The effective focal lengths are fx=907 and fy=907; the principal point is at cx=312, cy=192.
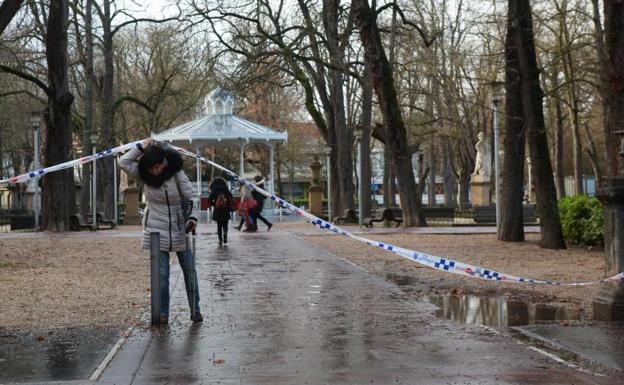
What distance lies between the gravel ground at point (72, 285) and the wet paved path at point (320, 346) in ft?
2.30

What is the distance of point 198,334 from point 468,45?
119ft

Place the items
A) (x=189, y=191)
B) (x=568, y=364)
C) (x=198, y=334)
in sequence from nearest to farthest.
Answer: (x=568, y=364), (x=198, y=334), (x=189, y=191)

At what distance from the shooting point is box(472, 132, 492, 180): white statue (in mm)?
45134

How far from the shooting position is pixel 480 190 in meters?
47.3

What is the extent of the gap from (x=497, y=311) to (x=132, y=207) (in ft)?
110

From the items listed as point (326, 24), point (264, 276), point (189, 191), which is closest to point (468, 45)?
point (326, 24)

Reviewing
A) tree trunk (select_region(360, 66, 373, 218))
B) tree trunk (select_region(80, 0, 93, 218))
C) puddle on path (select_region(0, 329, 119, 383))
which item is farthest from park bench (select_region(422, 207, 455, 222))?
puddle on path (select_region(0, 329, 119, 383))

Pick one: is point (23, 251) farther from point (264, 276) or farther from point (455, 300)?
point (455, 300)

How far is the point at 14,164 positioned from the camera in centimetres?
6781

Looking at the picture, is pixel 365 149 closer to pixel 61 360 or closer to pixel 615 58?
pixel 615 58

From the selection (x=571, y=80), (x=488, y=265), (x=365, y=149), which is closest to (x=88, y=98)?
(x=365, y=149)

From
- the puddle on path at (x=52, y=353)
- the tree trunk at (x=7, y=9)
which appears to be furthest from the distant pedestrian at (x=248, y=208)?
the puddle on path at (x=52, y=353)

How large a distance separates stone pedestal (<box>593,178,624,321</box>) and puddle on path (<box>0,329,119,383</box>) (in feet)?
15.2

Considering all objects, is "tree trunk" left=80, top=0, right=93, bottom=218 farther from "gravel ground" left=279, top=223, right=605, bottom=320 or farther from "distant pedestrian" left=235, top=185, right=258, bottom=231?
"gravel ground" left=279, top=223, right=605, bottom=320
